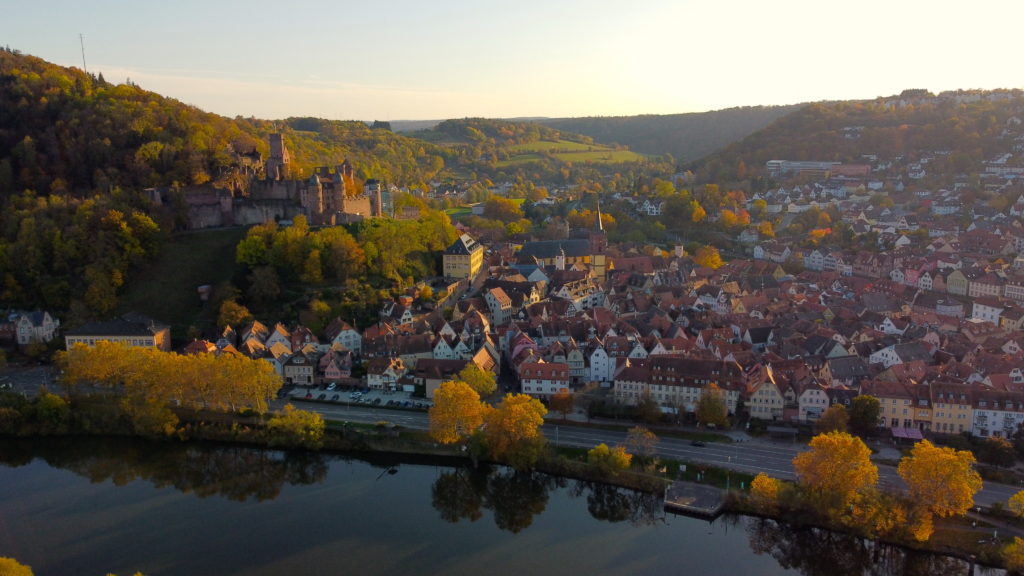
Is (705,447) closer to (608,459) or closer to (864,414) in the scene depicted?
(608,459)

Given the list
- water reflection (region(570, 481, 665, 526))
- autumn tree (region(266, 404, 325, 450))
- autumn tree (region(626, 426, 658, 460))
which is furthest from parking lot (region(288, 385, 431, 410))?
autumn tree (region(626, 426, 658, 460))

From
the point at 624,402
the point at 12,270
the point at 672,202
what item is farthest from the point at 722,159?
the point at 12,270

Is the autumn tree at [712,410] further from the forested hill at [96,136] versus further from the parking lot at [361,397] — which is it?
the forested hill at [96,136]

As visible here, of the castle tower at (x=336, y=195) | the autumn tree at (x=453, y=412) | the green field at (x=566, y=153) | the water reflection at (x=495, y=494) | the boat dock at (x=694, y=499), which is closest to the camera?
the boat dock at (x=694, y=499)

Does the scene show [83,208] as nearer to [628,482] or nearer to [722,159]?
[628,482]

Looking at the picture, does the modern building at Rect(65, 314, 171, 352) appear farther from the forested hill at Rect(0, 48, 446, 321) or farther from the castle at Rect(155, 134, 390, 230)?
the castle at Rect(155, 134, 390, 230)

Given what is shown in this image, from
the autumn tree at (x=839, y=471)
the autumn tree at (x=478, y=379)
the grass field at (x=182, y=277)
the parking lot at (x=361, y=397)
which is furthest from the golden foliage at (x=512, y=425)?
the grass field at (x=182, y=277)
